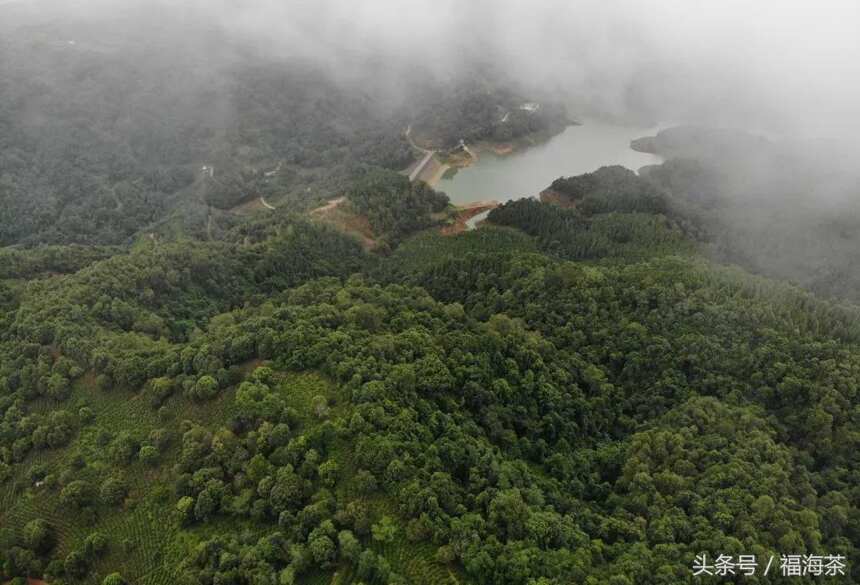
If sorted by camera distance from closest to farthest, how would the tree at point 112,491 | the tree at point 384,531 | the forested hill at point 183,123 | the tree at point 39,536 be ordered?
the tree at point 384,531
the tree at point 39,536
the tree at point 112,491
the forested hill at point 183,123

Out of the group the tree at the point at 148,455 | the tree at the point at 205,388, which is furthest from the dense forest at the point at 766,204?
the tree at the point at 148,455

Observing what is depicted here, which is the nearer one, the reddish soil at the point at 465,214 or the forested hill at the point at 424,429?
the forested hill at the point at 424,429

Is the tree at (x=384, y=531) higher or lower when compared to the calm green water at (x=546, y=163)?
lower

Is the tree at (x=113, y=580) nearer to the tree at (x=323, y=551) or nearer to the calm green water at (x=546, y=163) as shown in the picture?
the tree at (x=323, y=551)

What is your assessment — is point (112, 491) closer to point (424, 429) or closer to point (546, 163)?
point (424, 429)

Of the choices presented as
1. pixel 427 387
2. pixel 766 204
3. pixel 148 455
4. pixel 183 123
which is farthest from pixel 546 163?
pixel 148 455

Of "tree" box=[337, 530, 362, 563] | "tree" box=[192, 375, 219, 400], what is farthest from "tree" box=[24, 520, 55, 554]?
"tree" box=[337, 530, 362, 563]

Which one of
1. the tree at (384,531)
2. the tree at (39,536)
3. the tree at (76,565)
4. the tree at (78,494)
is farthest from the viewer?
the tree at (78,494)
